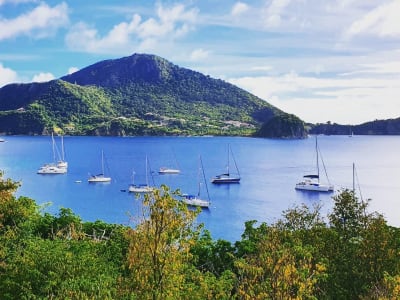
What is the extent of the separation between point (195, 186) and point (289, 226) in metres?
70.5

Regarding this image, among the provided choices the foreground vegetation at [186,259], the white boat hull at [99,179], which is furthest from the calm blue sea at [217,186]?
the foreground vegetation at [186,259]

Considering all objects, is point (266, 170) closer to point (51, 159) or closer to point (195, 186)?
point (195, 186)

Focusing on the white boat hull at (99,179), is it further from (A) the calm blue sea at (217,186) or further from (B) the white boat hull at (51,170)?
(B) the white boat hull at (51,170)

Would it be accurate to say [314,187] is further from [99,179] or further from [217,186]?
[99,179]

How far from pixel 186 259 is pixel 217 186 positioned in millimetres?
85077

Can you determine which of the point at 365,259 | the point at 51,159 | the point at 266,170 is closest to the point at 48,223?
the point at 365,259

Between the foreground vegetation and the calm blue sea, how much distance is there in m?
8.68

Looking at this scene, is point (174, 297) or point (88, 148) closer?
point (174, 297)

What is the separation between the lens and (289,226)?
2630 centimetres

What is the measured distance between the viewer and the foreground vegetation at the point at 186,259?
44.0 feet

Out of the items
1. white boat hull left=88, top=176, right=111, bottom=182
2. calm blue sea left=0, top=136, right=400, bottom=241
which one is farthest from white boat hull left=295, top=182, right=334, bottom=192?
white boat hull left=88, top=176, right=111, bottom=182

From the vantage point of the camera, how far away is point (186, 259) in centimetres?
1445

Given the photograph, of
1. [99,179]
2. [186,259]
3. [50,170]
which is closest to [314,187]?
[99,179]

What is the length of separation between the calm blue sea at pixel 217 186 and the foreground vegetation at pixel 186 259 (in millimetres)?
8675
